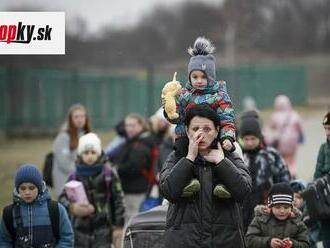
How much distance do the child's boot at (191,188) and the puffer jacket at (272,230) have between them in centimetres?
203

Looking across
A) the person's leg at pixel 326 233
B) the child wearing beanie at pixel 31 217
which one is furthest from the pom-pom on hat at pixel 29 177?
the person's leg at pixel 326 233

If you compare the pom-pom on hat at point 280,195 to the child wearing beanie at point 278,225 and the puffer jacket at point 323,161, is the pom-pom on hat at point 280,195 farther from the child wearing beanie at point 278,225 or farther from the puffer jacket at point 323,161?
the puffer jacket at point 323,161

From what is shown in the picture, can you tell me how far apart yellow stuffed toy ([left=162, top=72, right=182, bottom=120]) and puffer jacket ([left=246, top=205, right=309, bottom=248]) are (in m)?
1.74

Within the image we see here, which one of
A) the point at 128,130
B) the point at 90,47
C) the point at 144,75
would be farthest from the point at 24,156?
the point at 128,130

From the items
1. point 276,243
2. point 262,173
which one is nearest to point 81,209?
point 262,173

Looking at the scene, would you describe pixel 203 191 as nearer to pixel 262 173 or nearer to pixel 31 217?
pixel 31 217

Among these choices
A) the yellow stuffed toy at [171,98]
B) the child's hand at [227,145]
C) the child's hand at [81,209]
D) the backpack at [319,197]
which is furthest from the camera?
the child's hand at [81,209]

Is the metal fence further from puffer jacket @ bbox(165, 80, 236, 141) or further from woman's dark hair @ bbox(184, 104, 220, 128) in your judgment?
woman's dark hair @ bbox(184, 104, 220, 128)

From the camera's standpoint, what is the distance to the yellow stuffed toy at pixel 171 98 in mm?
7832

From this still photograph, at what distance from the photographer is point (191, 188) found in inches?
282

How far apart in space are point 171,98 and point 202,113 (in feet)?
2.01

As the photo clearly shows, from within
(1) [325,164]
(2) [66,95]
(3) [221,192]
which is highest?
(2) [66,95]

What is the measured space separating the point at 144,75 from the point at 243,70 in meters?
9.10

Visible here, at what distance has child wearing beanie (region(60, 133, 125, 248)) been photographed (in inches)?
418
